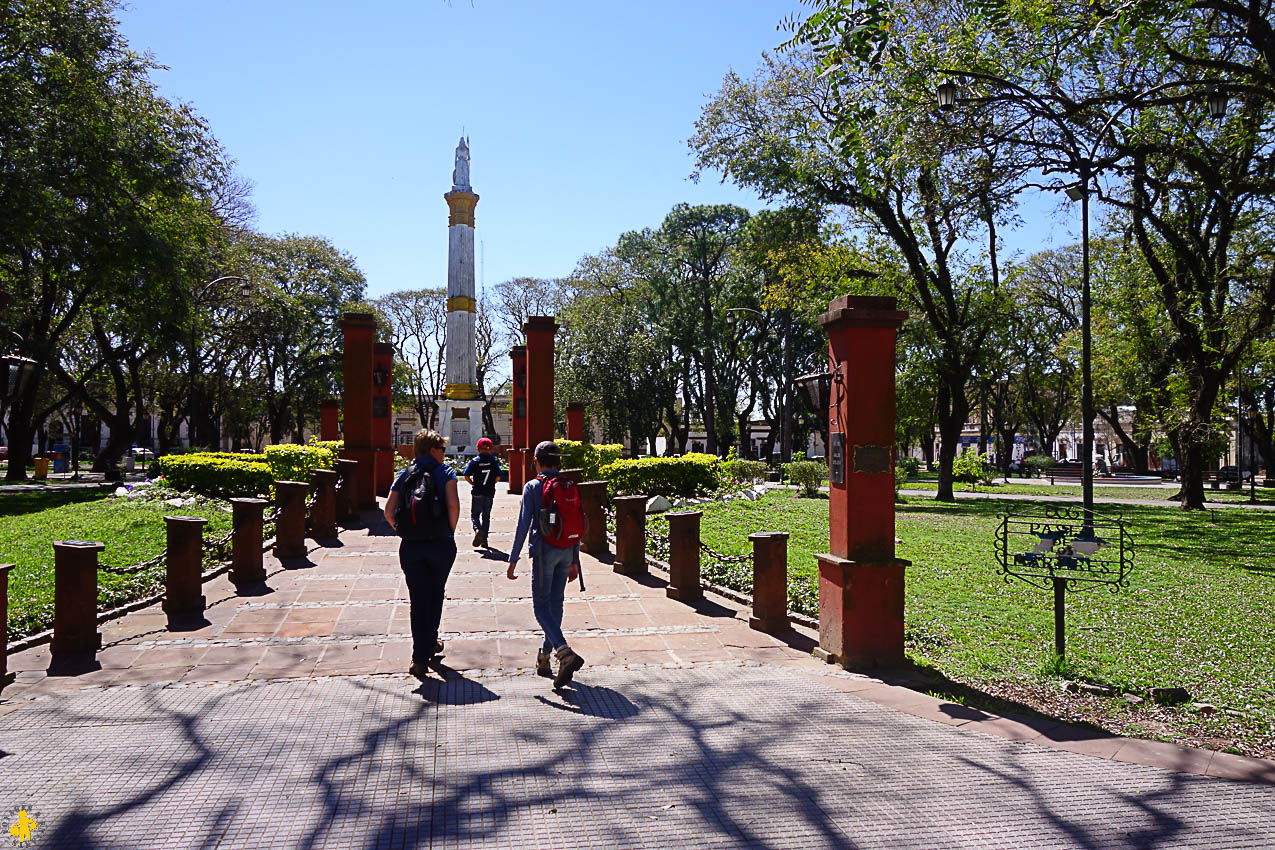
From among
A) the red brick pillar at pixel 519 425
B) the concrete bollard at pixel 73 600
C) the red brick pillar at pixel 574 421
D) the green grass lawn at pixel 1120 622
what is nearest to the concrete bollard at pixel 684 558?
the green grass lawn at pixel 1120 622

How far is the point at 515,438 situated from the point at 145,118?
11.6 metres

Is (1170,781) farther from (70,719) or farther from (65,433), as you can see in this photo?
(65,433)

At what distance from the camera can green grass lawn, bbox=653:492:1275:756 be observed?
6.11m

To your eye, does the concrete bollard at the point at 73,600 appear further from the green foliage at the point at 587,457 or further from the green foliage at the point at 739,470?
the green foliage at the point at 739,470

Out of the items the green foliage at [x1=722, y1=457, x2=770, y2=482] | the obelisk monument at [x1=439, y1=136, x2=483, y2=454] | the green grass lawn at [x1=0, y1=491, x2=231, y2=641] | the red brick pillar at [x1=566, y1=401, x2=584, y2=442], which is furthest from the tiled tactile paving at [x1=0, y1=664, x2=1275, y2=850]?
the obelisk monument at [x1=439, y1=136, x2=483, y2=454]

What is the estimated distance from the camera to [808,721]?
212 inches

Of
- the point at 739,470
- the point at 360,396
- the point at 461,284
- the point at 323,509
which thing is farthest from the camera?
the point at 461,284

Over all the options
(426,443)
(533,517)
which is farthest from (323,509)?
(533,517)

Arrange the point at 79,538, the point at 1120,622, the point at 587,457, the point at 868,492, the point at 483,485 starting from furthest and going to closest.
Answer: the point at 587,457 → the point at 483,485 → the point at 79,538 → the point at 1120,622 → the point at 868,492

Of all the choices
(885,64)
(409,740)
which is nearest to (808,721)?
(409,740)

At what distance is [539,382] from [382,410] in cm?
331

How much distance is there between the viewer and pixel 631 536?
10352 mm

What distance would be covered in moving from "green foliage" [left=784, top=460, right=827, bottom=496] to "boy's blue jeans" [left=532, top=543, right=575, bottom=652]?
18.9 metres

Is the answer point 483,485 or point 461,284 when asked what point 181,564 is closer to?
point 483,485
